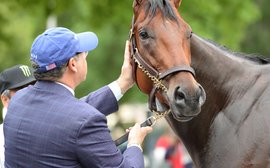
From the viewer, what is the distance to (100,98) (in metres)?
5.37

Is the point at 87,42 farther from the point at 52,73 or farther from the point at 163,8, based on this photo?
the point at 163,8

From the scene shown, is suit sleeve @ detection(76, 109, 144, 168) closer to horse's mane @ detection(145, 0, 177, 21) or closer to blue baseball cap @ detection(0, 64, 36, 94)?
horse's mane @ detection(145, 0, 177, 21)

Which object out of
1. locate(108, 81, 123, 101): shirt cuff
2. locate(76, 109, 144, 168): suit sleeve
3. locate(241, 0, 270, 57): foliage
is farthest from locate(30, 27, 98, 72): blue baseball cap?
locate(241, 0, 270, 57): foliage

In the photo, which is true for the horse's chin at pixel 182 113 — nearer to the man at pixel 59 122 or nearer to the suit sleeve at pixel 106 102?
the man at pixel 59 122

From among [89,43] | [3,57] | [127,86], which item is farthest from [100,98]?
[3,57]

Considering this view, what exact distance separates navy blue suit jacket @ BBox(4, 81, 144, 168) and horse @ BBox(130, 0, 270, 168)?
670mm

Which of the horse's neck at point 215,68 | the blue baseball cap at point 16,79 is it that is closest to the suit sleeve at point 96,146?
the horse's neck at point 215,68

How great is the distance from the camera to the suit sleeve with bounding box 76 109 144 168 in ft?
13.5

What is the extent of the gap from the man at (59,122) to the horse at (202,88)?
486mm

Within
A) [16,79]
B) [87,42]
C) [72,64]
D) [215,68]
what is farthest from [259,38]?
[72,64]

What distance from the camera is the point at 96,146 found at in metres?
4.15

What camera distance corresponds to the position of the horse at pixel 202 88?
15.7 ft

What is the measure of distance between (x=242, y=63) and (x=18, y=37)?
17606mm

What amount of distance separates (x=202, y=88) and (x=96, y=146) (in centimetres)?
95
